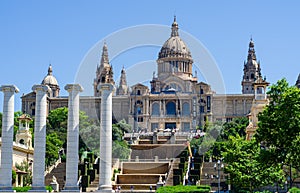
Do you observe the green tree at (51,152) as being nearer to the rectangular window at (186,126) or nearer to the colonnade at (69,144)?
the colonnade at (69,144)

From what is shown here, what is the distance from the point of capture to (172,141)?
96.6m

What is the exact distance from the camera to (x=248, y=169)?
44.8 metres

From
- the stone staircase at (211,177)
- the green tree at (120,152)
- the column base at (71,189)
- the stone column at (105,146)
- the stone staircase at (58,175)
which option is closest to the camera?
the column base at (71,189)

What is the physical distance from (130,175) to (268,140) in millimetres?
29329

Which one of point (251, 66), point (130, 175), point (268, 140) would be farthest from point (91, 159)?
point (251, 66)

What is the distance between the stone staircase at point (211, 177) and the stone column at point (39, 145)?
2042 cm

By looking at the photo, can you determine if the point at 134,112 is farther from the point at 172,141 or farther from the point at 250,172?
the point at 250,172

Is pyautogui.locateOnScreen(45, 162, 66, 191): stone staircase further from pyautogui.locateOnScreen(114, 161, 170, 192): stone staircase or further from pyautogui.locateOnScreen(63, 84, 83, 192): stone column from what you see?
pyautogui.locateOnScreen(63, 84, 83, 192): stone column

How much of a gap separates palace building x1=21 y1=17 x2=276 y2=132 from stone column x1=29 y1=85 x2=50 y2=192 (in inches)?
3319

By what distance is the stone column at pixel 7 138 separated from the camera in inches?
1539

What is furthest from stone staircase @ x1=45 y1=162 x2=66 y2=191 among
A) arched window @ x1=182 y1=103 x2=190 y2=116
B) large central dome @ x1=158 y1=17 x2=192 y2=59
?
large central dome @ x1=158 y1=17 x2=192 y2=59

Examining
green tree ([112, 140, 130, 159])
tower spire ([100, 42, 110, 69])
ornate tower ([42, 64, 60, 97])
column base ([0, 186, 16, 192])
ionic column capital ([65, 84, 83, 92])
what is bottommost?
column base ([0, 186, 16, 192])

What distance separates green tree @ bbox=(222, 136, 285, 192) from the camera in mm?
43375

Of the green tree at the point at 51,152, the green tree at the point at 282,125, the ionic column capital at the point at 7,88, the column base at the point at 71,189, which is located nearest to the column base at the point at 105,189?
the column base at the point at 71,189
